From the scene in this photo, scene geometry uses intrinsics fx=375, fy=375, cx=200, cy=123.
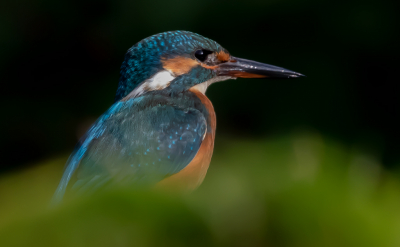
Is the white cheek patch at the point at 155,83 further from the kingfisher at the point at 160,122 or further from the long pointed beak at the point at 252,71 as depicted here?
the long pointed beak at the point at 252,71

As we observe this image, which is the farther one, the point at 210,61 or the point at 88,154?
the point at 210,61

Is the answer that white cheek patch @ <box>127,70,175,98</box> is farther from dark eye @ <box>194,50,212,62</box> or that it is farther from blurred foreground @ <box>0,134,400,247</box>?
blurred foreground @ <box>0,134,400,247</box>

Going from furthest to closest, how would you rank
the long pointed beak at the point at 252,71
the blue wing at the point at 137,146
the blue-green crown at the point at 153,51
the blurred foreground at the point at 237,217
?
the long pointed beak at the point at 252,71 < the blue-green crown at the point at 153,51 < the blue wing at the point at 137,146 < the blurred foreground at the point at 237,217

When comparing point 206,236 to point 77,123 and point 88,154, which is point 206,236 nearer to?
point 88,154

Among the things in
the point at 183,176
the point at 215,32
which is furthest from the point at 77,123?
the point at 183,176

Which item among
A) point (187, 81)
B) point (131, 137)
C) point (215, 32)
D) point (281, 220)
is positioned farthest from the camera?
point (215, 32)

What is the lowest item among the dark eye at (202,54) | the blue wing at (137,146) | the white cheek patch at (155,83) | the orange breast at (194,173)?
the orange breast at (194,173)

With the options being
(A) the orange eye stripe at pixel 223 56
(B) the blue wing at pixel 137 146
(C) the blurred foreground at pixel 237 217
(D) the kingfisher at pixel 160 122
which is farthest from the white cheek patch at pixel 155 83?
(C) the blurred foreground at pixel 237 217
